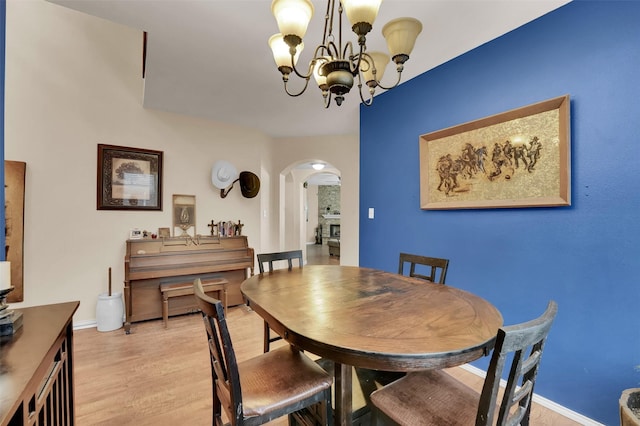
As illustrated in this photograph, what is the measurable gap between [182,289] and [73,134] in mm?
2052

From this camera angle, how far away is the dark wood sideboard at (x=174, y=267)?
9.87ft

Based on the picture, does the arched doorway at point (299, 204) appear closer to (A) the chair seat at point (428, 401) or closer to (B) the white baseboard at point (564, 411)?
(B) the white baseboard at point (564, 411)

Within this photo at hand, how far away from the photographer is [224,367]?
1108mm

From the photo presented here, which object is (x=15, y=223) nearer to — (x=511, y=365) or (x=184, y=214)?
(x=184, y=214)

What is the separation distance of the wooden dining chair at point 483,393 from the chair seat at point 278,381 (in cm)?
27

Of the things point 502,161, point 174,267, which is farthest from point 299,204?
point 502,161

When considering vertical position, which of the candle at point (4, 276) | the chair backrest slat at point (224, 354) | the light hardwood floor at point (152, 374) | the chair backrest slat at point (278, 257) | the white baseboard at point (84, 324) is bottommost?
the light hardwood floor at point (152, 374)

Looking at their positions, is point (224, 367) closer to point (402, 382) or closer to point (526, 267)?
point (402, 382)

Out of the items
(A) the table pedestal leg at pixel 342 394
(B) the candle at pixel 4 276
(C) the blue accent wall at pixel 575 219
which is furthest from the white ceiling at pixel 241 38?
(A) the table pedestal leg at pixel 342 394

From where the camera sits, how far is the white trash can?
2959mm

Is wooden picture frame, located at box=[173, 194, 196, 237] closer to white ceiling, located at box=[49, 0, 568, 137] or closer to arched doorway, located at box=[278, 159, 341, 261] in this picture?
white ceiling, located at box=[49, 0, 568, 137]

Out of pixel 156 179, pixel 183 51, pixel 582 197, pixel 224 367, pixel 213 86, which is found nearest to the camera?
pixel 224 367

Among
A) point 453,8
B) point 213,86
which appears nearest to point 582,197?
point 453,8

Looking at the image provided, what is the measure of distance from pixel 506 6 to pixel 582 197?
124 cm
